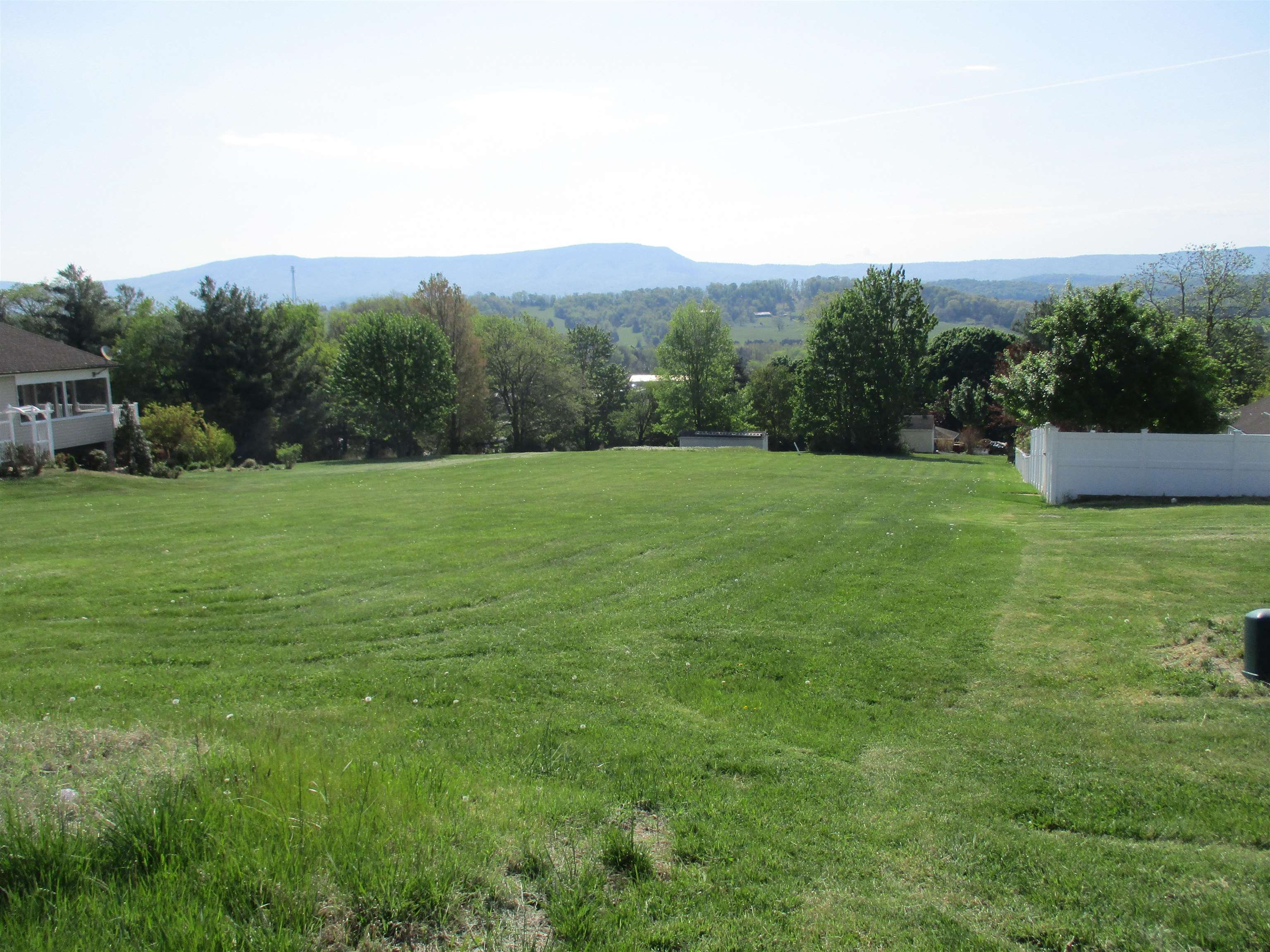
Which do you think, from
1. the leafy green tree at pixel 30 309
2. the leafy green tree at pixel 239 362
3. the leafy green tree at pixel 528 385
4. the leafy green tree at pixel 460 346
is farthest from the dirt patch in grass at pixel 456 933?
the leafy green tree at pixel 528 385

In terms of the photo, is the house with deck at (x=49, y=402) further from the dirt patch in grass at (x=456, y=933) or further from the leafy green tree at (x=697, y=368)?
the leafy green tree at (x=697, y=368)

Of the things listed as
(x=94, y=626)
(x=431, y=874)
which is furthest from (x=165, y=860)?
(x=94, y=626)

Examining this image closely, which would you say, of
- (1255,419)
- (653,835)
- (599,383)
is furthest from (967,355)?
(653,835)

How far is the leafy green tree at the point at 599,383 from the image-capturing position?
267 ft

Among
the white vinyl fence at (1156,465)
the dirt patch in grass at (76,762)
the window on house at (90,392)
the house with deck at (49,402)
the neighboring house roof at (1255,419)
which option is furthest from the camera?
the window on house at (90,392)

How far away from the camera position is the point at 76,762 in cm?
517

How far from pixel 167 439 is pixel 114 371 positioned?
22049mm

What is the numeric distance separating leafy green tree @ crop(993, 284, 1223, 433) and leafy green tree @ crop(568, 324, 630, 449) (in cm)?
5179

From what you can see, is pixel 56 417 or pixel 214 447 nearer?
pixel 56 417

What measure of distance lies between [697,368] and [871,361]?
58.7 ft

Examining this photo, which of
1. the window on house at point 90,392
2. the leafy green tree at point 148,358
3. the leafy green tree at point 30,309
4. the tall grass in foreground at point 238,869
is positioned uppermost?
the leafy green tree at point 30,309

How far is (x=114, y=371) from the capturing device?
54.2 metres

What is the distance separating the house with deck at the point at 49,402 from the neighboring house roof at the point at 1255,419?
4459cm

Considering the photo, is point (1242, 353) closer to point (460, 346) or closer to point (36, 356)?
point (460, 346)
